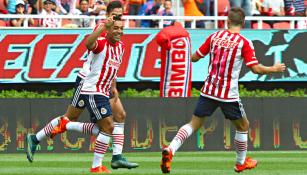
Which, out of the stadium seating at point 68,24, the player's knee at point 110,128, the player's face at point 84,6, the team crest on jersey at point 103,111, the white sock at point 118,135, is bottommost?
the white sock at point 118,135

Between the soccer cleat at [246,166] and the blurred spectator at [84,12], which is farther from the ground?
the blurred spectator at [84,12]

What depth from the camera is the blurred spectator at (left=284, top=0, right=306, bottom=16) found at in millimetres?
26094

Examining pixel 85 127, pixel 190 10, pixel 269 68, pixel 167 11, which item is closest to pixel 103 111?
pixel 85 127

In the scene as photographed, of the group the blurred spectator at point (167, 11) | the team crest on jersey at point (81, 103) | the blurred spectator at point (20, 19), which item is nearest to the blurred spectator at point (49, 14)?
the blurred spectator at point (20, 19)

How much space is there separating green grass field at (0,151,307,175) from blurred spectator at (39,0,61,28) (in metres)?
4.02

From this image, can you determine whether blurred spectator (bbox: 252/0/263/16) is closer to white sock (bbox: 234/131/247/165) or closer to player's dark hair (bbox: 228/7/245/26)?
white sock (bbox: 234/131/247/165)

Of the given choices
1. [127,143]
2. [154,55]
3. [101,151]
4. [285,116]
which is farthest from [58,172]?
[154,55]

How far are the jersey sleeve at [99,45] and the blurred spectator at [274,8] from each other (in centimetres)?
1189

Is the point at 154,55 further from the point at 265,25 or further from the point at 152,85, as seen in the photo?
the point at 265,25

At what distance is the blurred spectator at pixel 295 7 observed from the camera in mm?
26094

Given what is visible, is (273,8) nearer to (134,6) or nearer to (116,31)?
(134,6)

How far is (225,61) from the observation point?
1468 centimetres

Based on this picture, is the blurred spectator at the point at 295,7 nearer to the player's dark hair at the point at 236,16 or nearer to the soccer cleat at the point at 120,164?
the soccer cleat at the point at 120,164

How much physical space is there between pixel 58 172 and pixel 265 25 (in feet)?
39.7
